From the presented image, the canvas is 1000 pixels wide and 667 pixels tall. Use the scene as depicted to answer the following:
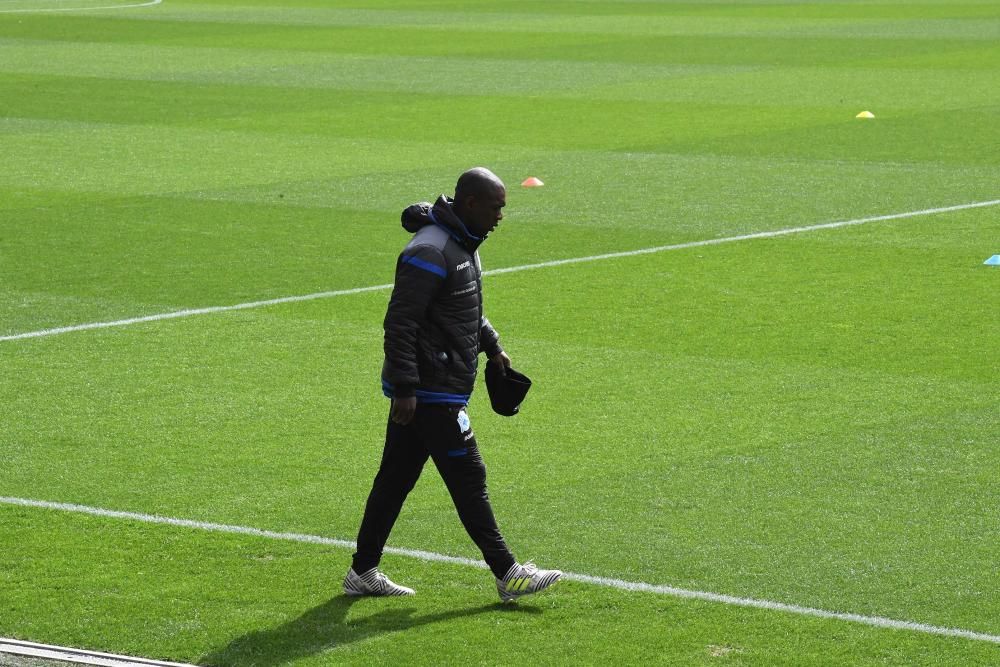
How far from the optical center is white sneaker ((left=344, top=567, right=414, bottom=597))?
759cm

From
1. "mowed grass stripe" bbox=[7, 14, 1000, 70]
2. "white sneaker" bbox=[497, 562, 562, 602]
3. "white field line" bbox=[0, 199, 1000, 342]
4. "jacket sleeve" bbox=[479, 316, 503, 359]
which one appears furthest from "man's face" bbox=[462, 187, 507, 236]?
"mowed grass stripe" bbox=[7, 14, 1000, 70]

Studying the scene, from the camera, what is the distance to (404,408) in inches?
284

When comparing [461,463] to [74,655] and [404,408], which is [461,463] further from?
[74,655]

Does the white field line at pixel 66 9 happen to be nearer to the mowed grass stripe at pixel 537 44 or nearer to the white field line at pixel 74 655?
the mowed grass stripe at pixel 537 44

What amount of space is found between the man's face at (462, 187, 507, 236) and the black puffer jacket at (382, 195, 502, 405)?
0.13 feet

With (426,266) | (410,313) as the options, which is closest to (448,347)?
(410,313)

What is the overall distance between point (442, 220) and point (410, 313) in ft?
1.39

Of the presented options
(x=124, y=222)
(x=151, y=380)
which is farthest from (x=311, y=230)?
(x=151, y=380)

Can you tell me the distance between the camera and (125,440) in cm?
1012

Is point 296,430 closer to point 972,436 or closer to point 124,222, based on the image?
point 972,436

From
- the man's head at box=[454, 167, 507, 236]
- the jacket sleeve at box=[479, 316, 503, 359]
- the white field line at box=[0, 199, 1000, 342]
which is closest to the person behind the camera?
the man's head at box=[454, 167, 507, 236]

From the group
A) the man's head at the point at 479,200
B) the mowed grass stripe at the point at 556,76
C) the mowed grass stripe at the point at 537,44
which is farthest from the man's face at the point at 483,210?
the mowed grass stripe at the point at 537,44

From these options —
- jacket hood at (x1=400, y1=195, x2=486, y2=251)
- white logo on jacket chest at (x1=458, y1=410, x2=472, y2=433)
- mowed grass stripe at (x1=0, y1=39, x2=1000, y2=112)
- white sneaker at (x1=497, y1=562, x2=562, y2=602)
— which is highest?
jacket hood at (x1=400, y1=195, x2=486, y2=251)

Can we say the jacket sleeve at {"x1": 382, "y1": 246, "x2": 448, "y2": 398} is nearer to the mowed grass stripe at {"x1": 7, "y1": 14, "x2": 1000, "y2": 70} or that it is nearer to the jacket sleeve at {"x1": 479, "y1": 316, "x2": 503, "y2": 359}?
the jacket sleeve at {"x1": 479, "y1": 316, "x2": 503, "y2": 359}
